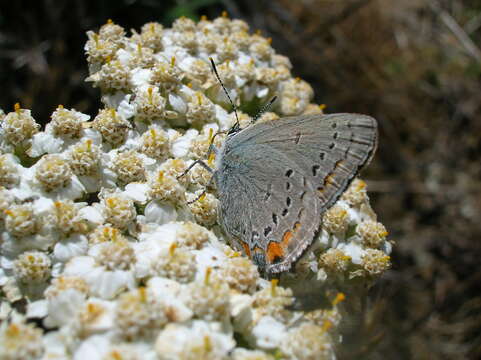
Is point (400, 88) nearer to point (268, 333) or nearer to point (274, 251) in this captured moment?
point (274, 251)

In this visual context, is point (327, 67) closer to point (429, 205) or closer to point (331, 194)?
point (429, 205)

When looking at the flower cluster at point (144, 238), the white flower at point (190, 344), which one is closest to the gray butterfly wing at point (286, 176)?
the flower cluster at point (144, 238)

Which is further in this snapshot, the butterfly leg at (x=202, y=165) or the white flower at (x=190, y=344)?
the butterfly leg at (x=202, y=165)

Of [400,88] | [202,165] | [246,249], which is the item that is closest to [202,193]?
[202,165]

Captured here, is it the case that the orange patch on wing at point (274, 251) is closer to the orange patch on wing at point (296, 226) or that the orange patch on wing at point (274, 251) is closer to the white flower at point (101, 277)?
the orange patch on wing at point (296, 226)

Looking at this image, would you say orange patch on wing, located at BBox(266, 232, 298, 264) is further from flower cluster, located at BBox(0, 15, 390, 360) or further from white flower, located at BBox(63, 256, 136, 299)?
white flower, located at BBox(63, 256, 136, 299)

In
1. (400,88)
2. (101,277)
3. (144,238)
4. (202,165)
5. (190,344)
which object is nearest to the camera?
(190,344)
